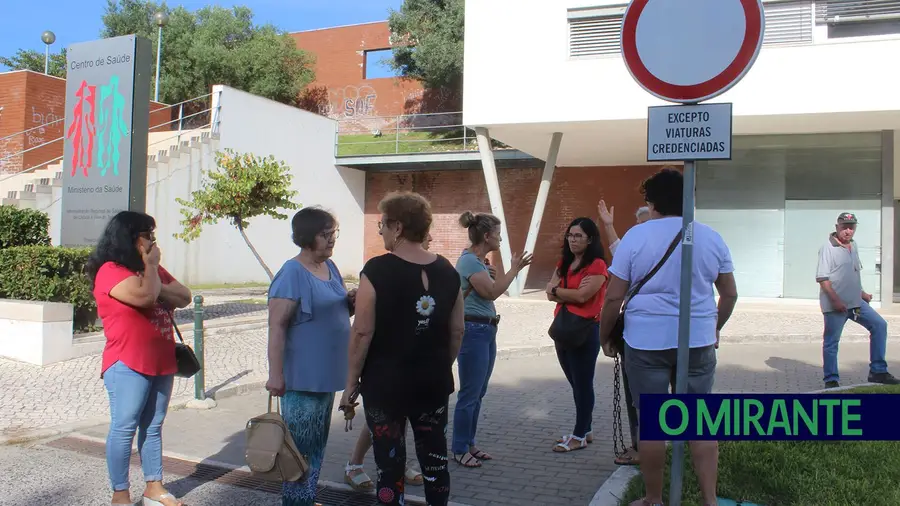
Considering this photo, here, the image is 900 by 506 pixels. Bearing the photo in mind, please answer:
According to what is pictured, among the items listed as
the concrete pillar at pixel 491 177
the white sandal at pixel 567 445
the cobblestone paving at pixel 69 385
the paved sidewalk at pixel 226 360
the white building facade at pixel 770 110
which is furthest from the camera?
the concrete pillar at pixel 491 177

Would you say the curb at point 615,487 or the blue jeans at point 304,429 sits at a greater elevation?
the blue jeans at point 304,429

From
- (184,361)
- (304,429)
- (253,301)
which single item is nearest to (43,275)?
(184,361)

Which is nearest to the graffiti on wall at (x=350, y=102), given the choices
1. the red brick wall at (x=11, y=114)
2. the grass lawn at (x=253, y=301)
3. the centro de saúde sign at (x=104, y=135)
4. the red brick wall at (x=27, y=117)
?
the red brick wall at (x=27, y=117)

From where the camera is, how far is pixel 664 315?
378 cm

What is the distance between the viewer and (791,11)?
15000 millimetres

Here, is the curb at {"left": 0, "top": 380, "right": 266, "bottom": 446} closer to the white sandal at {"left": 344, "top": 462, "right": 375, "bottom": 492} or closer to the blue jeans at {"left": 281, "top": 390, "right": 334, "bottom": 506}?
the white sandal at {"left": 344, "top": 462, "right": 375, "bottom": 492}

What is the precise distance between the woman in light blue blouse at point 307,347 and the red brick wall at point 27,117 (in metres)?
18.9

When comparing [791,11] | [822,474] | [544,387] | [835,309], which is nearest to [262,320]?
[544,387]

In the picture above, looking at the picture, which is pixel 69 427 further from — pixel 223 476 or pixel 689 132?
pixel 689 132

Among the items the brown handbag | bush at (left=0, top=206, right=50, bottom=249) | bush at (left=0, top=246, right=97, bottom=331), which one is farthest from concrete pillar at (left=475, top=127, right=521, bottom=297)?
the brown handbag

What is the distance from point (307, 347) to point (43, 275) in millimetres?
7343

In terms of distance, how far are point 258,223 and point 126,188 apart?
11412 millimetres

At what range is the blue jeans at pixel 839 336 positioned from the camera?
757 cm

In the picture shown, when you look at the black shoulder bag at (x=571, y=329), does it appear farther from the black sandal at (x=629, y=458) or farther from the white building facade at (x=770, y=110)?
the white building facade at (x=770, y=110)
